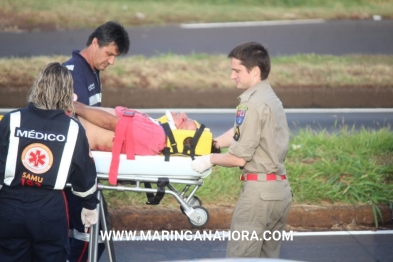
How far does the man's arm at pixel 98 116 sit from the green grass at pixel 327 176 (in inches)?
78.0

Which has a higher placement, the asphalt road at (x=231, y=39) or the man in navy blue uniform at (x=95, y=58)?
the man in navy blue uniform at (x=95, y=58)

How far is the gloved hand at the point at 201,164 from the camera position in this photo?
16.7ft

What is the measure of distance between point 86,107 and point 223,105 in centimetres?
693

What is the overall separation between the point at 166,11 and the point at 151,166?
14.7 metres

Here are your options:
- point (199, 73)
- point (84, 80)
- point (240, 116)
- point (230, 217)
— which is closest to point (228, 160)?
point (240, 116)

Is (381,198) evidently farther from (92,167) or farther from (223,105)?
(223,105)

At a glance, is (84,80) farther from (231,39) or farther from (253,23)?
(253,23)

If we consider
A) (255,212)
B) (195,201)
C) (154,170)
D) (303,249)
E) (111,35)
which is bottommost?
(303,249)

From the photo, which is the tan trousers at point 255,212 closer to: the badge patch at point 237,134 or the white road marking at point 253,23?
the badge patch at point 237,134

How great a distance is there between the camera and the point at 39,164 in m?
4.52

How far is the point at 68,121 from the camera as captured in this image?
4.61m

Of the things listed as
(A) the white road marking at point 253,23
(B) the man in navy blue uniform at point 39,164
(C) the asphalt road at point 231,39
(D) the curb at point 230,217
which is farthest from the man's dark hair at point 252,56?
(A) the white road marking at point 253,23

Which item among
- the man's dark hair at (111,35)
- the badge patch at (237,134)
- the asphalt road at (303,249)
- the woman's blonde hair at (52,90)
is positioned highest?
the man's dark hair at (111,35)

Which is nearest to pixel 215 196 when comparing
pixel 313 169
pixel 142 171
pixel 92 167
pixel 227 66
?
pixel 313 169
